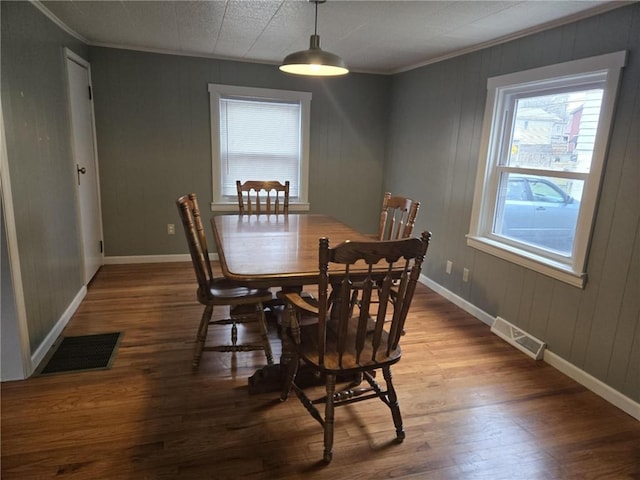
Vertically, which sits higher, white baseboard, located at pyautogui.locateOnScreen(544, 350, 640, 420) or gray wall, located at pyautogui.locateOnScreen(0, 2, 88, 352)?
gray wall, located at pyautogui.locateOnScreen(0, 2, 88, 352)

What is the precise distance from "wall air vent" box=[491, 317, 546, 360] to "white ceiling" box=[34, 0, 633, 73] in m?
2.03

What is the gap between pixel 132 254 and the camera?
4.38m

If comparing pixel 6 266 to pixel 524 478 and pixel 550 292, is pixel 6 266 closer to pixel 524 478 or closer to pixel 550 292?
pixel 524 478

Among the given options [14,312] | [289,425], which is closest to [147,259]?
[14,312]

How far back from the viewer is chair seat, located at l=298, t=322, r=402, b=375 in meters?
1.64

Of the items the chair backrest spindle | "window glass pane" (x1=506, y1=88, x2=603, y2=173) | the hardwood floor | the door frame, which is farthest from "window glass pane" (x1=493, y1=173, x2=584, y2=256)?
the door frame

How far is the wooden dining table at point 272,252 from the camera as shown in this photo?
1794 mm

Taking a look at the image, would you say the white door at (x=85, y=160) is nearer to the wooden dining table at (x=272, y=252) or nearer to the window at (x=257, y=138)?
the window at (x=257, y=138)

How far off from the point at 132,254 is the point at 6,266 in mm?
2330

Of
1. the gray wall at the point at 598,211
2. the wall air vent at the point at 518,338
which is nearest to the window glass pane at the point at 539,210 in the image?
the gray wall at the point at 598,211

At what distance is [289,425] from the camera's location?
6.42ft

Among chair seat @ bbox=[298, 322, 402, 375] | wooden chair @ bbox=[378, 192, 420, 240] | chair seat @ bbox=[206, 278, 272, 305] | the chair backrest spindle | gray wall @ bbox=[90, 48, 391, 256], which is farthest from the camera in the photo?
gray wall @ bbox=[90, 48, 391, 256]

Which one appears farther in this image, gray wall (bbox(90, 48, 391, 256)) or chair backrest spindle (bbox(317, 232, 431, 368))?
gray wall (bbox(90, 48, 391, 256))

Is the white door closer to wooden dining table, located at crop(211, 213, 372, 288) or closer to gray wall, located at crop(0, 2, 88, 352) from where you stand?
gray wall, located at crop(0, 2, 88, 352)
